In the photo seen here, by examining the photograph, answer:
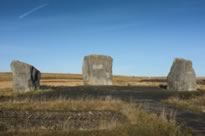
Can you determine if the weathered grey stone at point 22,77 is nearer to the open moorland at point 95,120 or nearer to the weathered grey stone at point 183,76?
the open moorland at point 95,120

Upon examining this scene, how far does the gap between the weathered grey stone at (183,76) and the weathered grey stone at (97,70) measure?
1189cm

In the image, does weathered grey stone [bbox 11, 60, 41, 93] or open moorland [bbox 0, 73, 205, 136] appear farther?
weathered grey stone [bbox 11, 60, 41, 93]

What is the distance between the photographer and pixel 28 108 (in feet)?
77.9

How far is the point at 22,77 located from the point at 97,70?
15.6 meters

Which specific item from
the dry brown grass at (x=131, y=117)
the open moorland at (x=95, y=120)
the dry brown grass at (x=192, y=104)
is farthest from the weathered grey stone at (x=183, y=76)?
the dry brown grass at (x=131, y=117)

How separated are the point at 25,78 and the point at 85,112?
20.0 metres

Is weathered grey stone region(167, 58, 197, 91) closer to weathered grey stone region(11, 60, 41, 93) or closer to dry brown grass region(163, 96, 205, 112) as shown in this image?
dry brown grass region(163, 96, 205, 112)

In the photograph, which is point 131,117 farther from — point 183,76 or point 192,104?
point 183,76

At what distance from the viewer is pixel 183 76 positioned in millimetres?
44344

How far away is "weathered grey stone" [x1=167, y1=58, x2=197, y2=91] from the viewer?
44.4 metres

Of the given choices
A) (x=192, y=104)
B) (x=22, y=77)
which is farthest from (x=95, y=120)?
(x=22, y=77)

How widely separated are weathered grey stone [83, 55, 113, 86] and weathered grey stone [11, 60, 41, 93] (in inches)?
536

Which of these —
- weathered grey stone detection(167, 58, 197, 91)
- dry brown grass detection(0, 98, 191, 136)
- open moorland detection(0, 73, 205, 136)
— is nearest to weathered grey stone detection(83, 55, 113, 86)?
weathered grey stone detection(167, 58, 197, 91)

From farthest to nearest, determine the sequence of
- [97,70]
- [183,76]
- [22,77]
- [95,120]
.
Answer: [97,70], [183,76], [22,77], [95,120]
